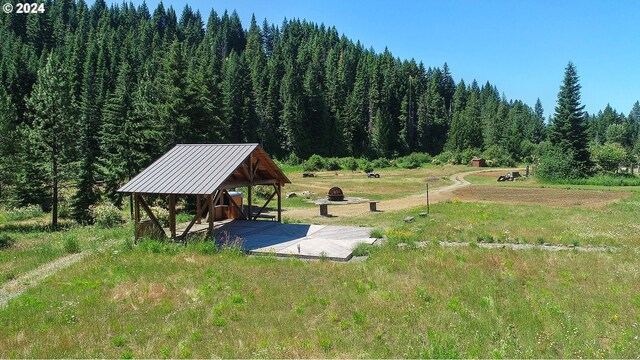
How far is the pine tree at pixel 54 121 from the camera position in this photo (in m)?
30.3

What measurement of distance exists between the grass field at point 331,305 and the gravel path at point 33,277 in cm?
54

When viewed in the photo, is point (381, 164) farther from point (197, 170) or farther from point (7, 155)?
point (197, 170)

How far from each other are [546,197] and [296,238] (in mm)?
30745

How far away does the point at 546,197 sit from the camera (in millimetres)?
40562

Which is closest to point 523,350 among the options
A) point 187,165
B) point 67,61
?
point 187,165

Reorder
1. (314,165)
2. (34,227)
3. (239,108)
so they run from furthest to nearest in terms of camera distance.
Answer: (239,108)
(314,165)
(34,227)

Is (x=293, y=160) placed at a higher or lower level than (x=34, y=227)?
higher

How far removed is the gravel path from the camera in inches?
506

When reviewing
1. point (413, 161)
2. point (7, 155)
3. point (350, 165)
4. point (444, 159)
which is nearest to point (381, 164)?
point (413, 161)

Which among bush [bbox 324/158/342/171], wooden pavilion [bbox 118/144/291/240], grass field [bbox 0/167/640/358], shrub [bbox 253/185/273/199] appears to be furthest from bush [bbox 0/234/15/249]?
bush [bbox 324/158/342/171]

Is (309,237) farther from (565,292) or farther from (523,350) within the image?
(523,350)

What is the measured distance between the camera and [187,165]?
1998cm

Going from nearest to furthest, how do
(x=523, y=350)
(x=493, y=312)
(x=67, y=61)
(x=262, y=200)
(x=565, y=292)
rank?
(x=523, y=350), (x=493, y=312), (x=565, y=292), (x=262, y=200), (x=67, y=61)

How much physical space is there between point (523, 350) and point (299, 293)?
5642 millimetres
